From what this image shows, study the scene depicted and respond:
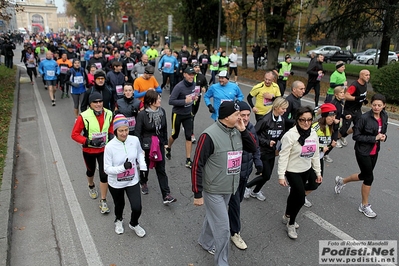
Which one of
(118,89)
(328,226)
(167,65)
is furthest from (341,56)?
(328,226)

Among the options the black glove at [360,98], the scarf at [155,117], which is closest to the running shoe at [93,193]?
the scarf at [155,117]

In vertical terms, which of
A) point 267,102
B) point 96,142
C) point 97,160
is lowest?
point 97,160

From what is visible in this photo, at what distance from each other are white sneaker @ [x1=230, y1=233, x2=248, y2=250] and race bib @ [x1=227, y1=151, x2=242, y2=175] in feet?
3.56

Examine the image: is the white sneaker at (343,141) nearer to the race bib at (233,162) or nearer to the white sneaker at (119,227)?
the race bib at (233,162)

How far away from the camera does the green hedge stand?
1177 cm

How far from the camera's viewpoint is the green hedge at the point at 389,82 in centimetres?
1177

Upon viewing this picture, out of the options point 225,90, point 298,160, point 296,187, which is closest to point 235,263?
point 296,187

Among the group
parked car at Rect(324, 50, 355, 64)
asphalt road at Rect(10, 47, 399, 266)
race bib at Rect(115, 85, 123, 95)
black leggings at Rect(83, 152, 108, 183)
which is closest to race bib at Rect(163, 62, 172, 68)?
race bib at Rect(115, 85, 123, 95)

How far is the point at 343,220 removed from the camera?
4.83 metres

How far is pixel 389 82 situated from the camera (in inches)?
469

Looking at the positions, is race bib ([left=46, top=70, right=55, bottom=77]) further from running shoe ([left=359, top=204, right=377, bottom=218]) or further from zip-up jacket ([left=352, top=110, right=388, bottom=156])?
running shoe ([left=359, top=204, right=377, bottom=218])

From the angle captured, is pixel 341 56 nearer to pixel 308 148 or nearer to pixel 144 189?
pixel 144 189

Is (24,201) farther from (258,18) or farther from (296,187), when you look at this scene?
(258,18)

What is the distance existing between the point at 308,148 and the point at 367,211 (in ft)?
5.53
